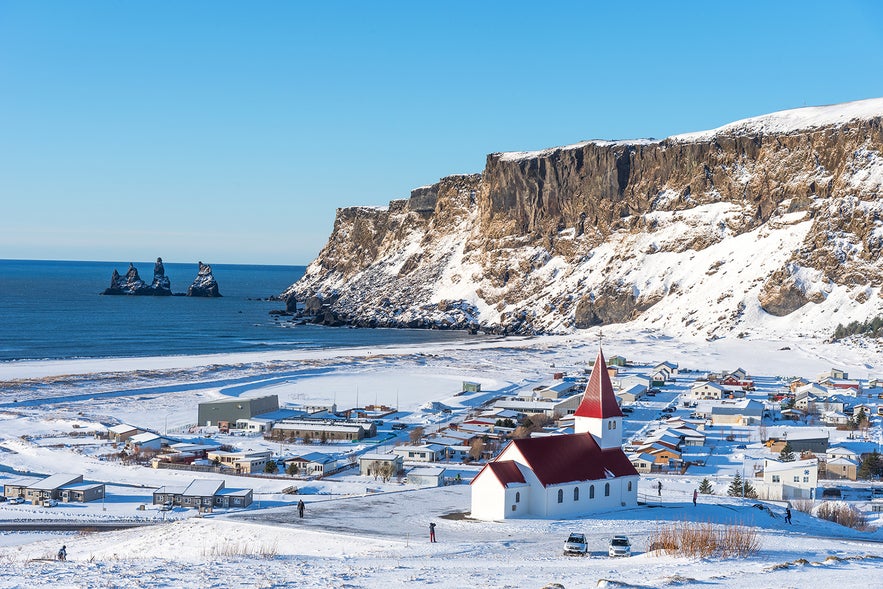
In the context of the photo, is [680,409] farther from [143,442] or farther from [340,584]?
[340,584]

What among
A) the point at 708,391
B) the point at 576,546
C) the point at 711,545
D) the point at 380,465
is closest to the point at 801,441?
the point at 708,391

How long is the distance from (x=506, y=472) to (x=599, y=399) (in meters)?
5.40

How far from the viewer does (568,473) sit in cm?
3153

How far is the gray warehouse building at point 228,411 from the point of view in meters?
58.8

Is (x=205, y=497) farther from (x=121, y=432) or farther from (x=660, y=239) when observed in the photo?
(x=660, y=239)

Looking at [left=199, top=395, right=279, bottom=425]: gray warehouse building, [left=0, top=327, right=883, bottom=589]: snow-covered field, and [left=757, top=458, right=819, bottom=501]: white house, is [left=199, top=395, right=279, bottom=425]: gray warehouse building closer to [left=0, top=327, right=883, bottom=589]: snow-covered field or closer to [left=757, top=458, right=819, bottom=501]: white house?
[left=0, top=327, right=883, bottom=589]: snow-covered field

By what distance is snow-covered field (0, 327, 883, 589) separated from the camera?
18141 millimetres

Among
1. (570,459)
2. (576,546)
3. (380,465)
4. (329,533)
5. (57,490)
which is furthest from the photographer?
(380,465)

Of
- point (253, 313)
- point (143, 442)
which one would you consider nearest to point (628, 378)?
point (143, 442)

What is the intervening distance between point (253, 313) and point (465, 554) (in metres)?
140

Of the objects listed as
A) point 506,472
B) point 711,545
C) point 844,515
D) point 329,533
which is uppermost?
point 711,545

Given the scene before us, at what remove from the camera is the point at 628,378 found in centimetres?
7588

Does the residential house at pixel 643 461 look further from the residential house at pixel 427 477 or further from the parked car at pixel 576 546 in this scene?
the parked car at pixel 576 546

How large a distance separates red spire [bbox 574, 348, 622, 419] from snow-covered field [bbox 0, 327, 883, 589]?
3.52m
